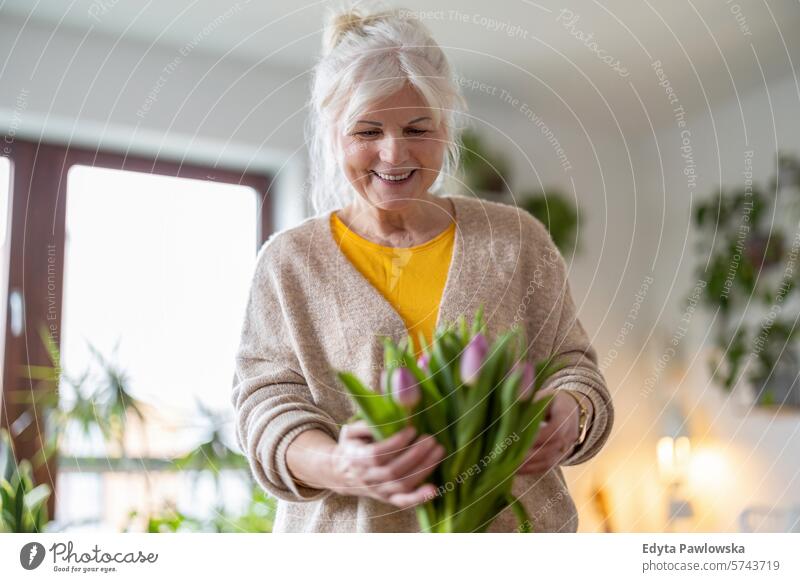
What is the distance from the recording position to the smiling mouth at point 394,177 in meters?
0.50

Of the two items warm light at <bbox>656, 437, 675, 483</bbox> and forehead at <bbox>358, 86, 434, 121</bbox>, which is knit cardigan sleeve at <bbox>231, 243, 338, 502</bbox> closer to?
forehead at <bbox>358, 86, 434, 121</bbox>

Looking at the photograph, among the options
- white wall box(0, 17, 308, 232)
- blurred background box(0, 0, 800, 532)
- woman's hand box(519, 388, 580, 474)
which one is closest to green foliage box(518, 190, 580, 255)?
blurred background box(0, 0, 800, 532)

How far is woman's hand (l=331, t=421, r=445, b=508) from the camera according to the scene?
39cm

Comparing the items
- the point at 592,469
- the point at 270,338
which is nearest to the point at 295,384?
the point at 270,338

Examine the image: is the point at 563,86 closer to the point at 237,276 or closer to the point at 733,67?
the point at 733,67

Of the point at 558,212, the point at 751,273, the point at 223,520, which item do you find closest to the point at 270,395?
the point at 223,520

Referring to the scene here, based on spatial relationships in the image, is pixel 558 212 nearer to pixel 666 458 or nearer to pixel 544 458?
pixel 666 458

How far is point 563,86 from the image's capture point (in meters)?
0.96

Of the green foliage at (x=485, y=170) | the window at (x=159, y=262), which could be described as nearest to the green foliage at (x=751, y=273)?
the green foliage at (x=485, y=170)

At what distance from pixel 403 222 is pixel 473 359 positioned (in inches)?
7.3

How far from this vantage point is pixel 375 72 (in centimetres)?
49

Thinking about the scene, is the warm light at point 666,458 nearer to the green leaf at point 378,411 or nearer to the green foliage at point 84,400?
the green foliage at point 84,400

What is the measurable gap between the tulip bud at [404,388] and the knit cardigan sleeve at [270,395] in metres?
0.10

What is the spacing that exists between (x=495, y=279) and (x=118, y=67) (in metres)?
0.80
